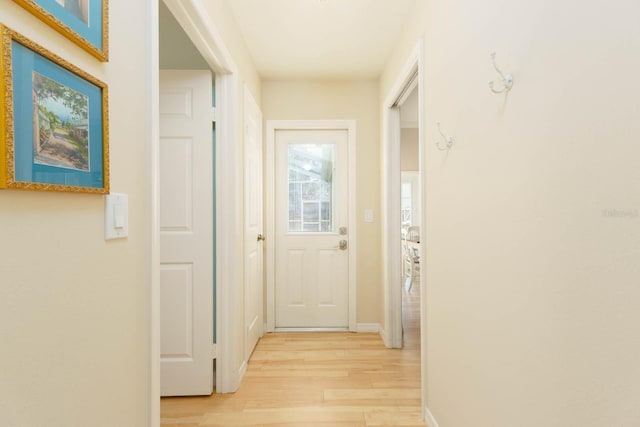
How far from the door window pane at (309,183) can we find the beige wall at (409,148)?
2164mm

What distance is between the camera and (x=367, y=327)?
336 cm

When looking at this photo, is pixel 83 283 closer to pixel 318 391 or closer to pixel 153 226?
pixel 153 226

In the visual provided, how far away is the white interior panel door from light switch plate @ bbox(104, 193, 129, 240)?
2460 mm

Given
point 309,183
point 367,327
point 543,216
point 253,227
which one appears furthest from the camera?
point 309,183

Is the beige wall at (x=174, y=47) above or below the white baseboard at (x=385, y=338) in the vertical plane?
above

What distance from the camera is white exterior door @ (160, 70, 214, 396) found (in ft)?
6.99

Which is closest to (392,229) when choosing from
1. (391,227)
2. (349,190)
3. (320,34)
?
(391,227)

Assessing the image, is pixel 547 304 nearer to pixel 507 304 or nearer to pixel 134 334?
pixel 507 304

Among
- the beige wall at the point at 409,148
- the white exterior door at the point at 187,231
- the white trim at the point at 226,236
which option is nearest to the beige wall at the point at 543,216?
the white trim at the point at 226,236

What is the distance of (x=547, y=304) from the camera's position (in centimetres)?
90

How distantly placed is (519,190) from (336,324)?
2.75m

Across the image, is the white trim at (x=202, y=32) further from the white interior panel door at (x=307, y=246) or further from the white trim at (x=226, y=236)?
the white interior panel door at (x=307, y=246)

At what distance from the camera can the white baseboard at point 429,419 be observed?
1762 mm

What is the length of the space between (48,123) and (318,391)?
2.15m
